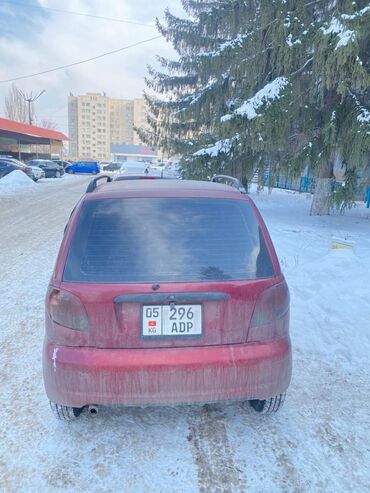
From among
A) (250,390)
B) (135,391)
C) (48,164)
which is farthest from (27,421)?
(48,164)

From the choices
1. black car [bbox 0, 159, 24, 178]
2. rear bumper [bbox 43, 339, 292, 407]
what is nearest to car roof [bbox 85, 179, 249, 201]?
rear bumper [bbox 43, 339, 292, 407]

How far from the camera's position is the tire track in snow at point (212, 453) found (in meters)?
2.06

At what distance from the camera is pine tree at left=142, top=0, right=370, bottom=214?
796 cm

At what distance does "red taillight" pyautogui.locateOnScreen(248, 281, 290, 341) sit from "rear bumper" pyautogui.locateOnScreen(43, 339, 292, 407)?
2.9 inches

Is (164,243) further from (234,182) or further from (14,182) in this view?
(14,182)

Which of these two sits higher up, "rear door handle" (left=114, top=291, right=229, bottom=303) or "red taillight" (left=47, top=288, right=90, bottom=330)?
"rear door handle" (left=114, top=291, right=229, bottom=303)

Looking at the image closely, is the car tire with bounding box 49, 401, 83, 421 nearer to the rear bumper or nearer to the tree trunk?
the rear bumper

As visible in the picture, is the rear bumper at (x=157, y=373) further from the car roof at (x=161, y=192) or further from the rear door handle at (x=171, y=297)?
the car roof at (x=161, y=192)

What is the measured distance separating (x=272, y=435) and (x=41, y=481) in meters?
1.49

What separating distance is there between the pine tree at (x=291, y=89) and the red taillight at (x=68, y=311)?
763cm

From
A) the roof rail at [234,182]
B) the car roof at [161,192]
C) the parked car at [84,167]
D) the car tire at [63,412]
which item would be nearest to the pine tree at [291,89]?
the roof rail at [234,182]

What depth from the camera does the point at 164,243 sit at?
2260 mm

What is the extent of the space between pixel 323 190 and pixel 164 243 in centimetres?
1011

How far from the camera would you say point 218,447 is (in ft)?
7.70
